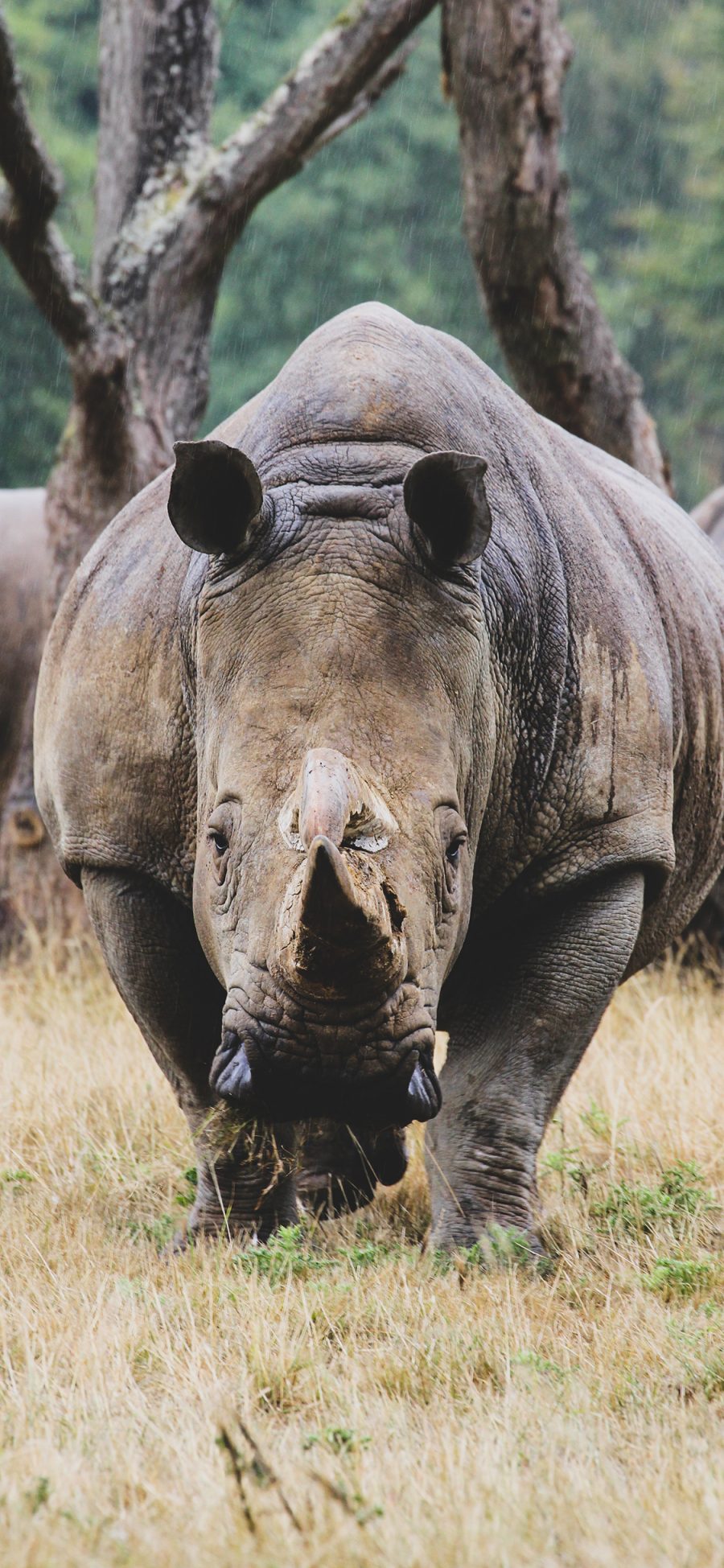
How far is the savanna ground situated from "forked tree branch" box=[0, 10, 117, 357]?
145 inches

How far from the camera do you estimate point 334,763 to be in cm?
341

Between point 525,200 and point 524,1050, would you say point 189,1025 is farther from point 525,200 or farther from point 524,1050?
point 525,200

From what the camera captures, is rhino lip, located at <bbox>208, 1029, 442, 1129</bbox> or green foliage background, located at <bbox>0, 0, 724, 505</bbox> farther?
green foliage background, located at <bbox>0, 0, 724, 505</bbox>

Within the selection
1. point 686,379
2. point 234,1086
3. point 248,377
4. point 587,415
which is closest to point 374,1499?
point 234,1086

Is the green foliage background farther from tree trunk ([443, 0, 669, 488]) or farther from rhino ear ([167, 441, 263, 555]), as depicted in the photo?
rhino ear ([167, 441, 263, 555])

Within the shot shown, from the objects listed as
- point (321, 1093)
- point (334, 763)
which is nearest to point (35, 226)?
point (334, 763)

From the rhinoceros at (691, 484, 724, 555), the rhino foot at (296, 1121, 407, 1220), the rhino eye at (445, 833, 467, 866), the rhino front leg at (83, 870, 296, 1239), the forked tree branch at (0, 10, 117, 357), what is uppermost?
the forked tree branch at (0, 10, 117, 357)

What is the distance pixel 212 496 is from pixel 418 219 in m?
26.9

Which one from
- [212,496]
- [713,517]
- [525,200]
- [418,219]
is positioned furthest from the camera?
[418,219]

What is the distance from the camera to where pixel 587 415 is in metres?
9.15

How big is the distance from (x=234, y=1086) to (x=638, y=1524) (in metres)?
1.13

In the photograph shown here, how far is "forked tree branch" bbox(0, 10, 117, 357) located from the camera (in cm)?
760

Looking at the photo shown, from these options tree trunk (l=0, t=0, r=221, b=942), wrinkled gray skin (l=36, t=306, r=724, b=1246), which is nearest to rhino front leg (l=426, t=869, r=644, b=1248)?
wrinkled gray skin (l=36, t=306, r=724, b=1246)

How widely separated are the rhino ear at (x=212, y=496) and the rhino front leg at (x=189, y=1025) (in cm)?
106
